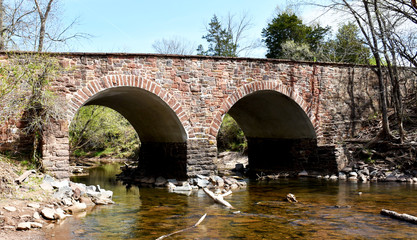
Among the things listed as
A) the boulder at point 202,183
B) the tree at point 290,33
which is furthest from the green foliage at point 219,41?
the boulder at point 202,183

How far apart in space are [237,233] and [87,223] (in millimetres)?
2645

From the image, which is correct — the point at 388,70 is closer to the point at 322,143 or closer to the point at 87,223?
the point at 322,143

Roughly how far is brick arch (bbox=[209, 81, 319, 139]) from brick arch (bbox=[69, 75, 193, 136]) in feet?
2.84

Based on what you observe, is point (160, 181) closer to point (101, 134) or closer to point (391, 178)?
point (391, 178)

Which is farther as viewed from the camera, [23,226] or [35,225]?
[35,225]

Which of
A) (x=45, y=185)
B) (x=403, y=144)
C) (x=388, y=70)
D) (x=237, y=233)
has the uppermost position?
(x=388, y=70)

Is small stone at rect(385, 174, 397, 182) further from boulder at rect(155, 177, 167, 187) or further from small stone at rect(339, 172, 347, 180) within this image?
boulder at rect(155, 177, 167, 187)

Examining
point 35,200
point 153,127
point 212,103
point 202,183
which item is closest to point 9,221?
point 35,200

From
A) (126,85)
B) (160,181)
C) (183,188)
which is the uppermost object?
(126,85)

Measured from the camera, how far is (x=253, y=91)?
1269 cm

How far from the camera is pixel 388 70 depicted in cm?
1459

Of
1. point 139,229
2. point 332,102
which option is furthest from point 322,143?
point 139,229

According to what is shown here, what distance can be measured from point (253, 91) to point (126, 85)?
4.05m

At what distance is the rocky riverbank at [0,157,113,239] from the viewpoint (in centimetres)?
626
